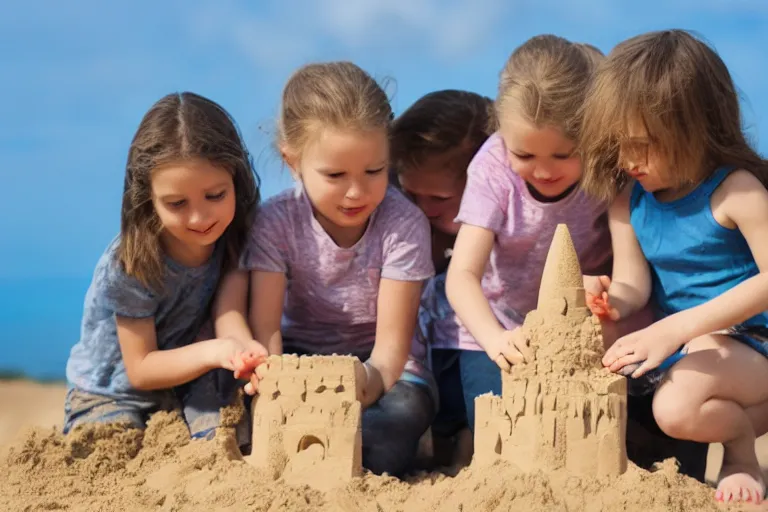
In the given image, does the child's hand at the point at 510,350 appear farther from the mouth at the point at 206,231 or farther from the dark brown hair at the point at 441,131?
the dark brown hair at the point at 441,131

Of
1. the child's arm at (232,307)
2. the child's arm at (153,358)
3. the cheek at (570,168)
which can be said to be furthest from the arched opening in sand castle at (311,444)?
the cheek at (570,168)

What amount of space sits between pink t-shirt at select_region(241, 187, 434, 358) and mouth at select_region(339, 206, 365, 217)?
20 cm

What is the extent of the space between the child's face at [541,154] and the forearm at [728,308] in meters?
0.90

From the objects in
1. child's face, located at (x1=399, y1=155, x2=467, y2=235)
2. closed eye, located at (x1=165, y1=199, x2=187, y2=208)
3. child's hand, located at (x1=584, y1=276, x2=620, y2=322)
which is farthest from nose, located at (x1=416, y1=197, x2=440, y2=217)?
closed eye, located at (x1=165, y1=199, x2=187, y2=208)

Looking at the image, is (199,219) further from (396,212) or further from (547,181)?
(547,181)

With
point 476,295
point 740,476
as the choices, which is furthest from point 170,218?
point 740,476

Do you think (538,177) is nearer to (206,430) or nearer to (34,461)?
(206,430)

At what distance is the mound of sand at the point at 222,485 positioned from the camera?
144 inches

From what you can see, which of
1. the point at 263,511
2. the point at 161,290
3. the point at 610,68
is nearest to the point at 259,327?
the point at 161,290

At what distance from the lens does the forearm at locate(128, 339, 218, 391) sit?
4.43m

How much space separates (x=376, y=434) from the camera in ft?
15.2

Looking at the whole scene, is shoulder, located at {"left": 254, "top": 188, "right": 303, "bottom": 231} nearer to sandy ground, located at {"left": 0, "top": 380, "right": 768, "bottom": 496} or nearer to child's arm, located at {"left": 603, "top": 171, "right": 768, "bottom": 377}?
child's arm, located at {"left": 603, "top": 171, "right": 768, "bottom": 377}

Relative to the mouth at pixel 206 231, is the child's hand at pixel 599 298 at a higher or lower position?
lower

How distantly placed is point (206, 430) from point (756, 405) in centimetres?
247
